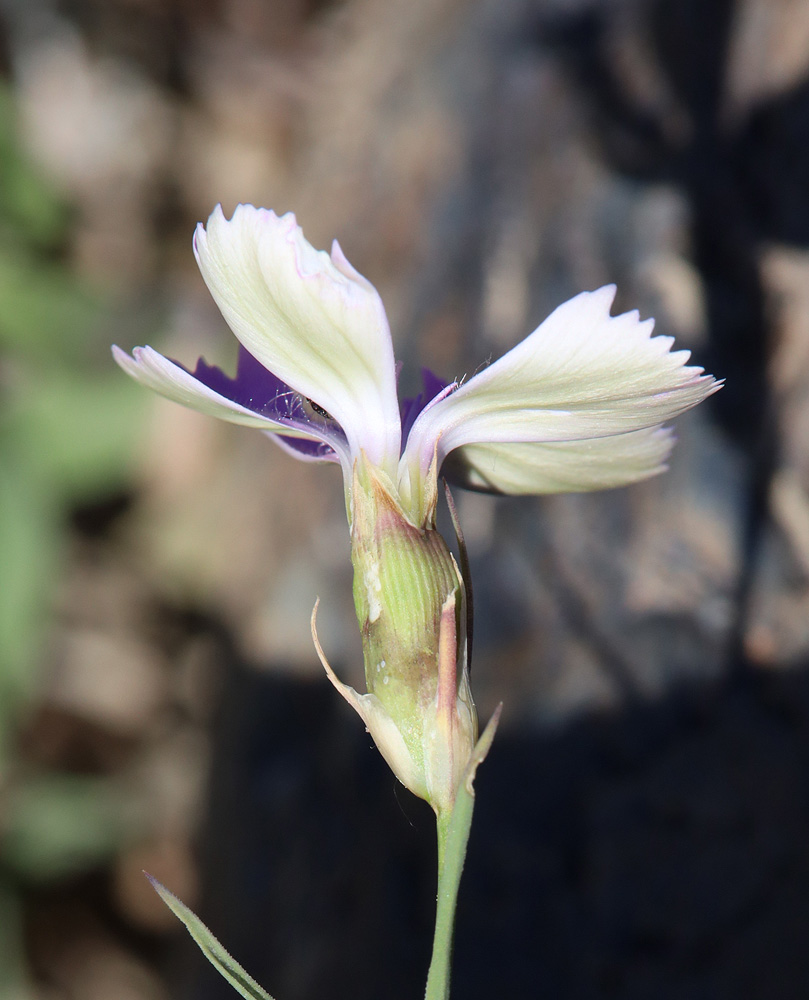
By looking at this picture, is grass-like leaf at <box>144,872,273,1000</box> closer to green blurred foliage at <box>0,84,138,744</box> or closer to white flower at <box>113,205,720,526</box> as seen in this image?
white flower at <box>113,205,720,526</box>

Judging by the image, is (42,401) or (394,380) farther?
(42,401)

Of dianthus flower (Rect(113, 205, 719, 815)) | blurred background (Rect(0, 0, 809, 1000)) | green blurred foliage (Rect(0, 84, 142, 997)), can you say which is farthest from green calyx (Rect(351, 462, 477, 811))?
green blurred foliage (Rect(0, 84, 142, 997))

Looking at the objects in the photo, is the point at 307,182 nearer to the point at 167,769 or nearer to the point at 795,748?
the point at 167,769

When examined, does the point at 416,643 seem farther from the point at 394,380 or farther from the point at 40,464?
the point at 40,464

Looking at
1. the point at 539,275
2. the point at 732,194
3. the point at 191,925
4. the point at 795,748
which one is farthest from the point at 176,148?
the point at 191,925

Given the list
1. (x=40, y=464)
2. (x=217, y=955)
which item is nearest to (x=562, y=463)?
(x=217, y=955)
